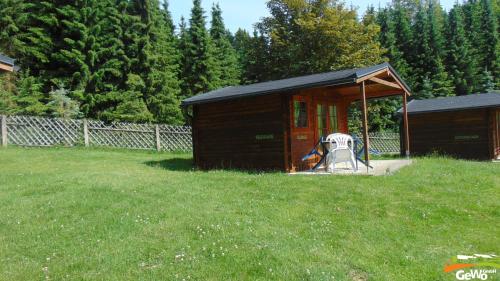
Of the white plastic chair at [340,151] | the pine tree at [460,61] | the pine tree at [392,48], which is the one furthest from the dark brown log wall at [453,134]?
the pine tree at [460,61]

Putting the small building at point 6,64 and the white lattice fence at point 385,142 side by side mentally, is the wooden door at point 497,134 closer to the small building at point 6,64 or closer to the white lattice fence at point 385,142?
Answer: the white lattice fence at point 385,142

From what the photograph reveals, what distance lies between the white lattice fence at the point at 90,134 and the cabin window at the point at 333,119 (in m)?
9.64

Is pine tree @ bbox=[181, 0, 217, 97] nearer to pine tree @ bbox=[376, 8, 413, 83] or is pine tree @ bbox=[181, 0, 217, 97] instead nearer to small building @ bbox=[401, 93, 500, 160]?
small building @ bbox=[401, 93, 500, 160]

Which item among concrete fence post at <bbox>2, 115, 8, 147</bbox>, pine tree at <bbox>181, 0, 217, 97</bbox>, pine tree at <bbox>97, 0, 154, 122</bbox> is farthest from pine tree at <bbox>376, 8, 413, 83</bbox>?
concrete fence post at <bbox>2, 115, 8, 147</bbox>

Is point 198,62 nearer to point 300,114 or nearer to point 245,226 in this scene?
point 300,114

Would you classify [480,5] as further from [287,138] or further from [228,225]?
[228,225]

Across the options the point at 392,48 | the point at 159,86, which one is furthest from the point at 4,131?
the point at 392,48

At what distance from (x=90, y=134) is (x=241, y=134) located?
29.1ft

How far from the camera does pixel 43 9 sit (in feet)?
74.4

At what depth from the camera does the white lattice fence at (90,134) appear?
1582cm

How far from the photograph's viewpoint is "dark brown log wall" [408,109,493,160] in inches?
655

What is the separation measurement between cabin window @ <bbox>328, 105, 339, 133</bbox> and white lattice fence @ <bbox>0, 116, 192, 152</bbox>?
9636mm

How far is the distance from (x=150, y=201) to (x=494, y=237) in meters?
5.57

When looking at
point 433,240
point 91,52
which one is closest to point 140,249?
point 433,240
